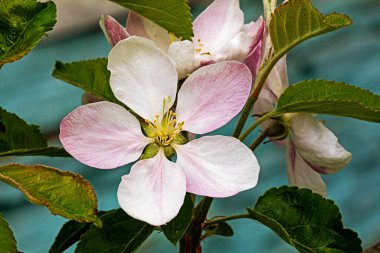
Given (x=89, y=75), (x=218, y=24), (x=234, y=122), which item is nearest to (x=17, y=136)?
(x=89, y=75)

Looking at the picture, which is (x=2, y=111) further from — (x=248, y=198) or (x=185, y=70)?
(x=248, y=198)

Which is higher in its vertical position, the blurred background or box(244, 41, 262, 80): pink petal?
box(244, 41, 262, 80): pink petal

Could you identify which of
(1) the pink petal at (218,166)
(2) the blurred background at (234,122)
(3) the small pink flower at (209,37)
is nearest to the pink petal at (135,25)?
(3) the small pink flower at (209,37)

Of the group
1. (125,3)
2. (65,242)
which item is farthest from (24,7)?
(65,242)

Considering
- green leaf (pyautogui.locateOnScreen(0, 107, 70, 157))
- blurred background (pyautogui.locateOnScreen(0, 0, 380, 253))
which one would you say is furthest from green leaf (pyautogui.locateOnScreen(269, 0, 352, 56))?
blurred background (pyautogui.locateOnScreen(0, 0, 380, 253))

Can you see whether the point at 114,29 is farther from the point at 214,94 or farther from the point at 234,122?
the point at 234,122

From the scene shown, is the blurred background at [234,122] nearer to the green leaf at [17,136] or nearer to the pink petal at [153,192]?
the green leaf at [17,136]

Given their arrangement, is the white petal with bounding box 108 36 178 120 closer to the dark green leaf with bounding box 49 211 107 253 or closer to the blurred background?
the dark green leaf with bounding box 49 211 107 253
